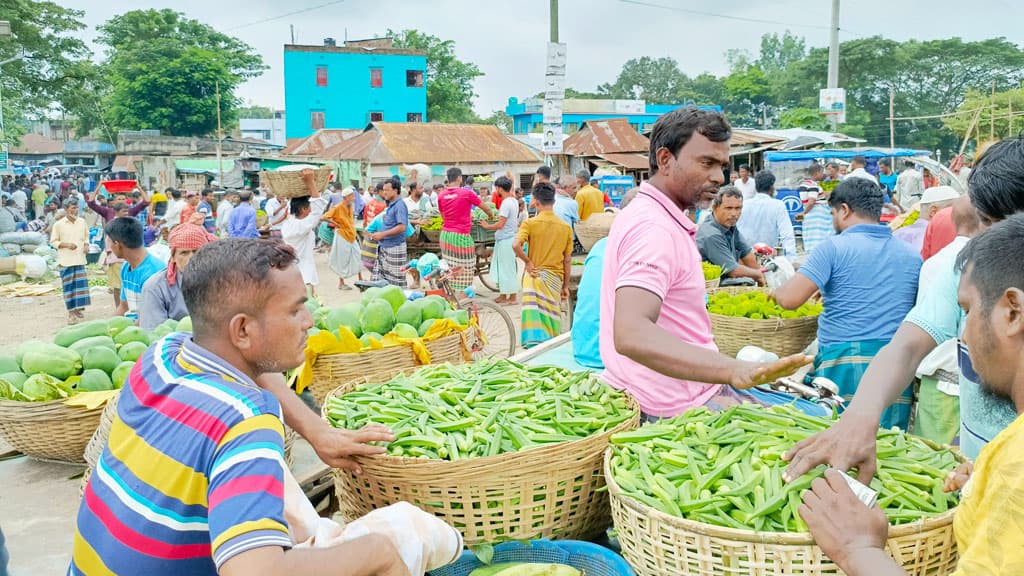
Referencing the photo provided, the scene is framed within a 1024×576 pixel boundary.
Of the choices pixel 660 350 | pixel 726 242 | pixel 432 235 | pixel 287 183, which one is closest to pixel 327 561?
pixel 660 350

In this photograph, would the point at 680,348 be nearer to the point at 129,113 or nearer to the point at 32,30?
the point at 32,30

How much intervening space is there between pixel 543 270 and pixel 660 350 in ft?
20.6

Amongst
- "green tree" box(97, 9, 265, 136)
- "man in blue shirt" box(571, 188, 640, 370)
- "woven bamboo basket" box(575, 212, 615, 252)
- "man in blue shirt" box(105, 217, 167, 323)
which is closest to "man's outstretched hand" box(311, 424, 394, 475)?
"man in blue shirt" box(571, 188, 640, 370)

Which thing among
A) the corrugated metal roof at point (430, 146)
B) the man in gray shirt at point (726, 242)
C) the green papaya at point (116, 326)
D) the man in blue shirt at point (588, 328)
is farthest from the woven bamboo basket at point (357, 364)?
the corrugated metal roof at point (430, 146)

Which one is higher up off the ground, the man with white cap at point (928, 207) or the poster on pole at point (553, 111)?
the poster on pole at point (553, 111)

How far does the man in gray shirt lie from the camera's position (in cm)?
648

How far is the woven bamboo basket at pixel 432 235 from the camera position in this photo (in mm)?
12641

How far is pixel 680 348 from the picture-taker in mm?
2377

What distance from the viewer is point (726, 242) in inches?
267

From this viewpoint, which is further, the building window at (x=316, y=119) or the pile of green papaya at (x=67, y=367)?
the building window at (x=316, y=119)

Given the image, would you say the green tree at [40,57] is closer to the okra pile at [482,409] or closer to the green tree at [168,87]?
the green tree at [168,87]

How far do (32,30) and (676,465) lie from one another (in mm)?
35259

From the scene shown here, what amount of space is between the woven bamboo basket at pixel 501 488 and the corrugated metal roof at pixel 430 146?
27302mm

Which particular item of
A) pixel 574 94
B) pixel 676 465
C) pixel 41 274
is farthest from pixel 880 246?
pixel 574 94
